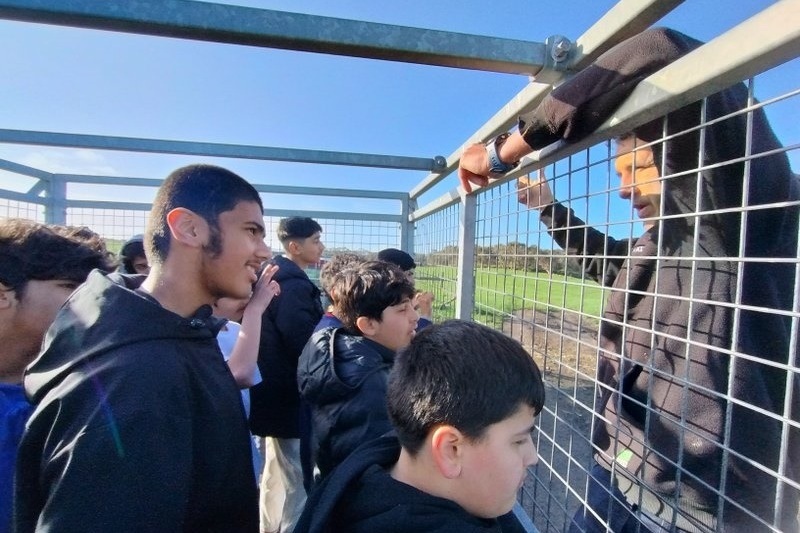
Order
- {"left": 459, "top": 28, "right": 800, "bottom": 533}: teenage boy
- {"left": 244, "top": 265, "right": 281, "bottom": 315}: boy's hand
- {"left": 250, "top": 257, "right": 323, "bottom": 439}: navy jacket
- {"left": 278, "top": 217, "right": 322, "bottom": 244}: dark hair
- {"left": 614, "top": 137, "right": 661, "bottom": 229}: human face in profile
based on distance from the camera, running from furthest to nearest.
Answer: {"left": 278, "top": 217, "right": 322, "bottom": 244}: dark hair
{"left": 250, "top": 257, "right": 323, "bottom": 439}: navy jacket
{"left": 244, "top": 265, "right": 281, "bottom": 315}: boy's hand
{"left": 614, "top": 137, "right": 661, "bottom": 229}: human face in profile
{"left": 459, "top": 28, "right": 800, "bottom": 533}: teenage boy

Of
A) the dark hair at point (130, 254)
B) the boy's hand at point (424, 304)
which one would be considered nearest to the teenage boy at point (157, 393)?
the boy's hand at point (424, 304)

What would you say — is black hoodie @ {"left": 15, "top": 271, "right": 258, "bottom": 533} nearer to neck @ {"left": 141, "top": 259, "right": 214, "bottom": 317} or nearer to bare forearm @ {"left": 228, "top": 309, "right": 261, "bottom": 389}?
neck @ {"left": 141, "top": 259, "right": 214, "bottom": 317}

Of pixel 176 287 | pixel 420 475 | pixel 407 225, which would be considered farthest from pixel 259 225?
pixel 407 225

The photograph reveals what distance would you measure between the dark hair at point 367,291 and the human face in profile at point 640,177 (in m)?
1.09

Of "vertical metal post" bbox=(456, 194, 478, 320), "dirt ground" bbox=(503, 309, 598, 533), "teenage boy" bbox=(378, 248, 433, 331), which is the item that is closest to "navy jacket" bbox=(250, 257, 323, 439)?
"teenage boy" bbox=(378, 248, 433, 331)

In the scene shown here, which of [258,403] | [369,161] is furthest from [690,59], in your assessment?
[258,403]

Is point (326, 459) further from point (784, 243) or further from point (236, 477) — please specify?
point (784, 243)

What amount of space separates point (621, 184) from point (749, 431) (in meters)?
0.59

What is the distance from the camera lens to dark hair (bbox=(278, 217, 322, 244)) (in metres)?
3.17

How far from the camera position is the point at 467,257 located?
190 centimetres

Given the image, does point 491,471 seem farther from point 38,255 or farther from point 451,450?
point 38,255

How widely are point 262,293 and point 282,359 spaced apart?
2.60 feet

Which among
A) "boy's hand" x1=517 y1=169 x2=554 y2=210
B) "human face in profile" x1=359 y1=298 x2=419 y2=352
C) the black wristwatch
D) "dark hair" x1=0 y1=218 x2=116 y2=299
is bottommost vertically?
"human face in profile" x1=359 y1=298 x2=419 y2=352

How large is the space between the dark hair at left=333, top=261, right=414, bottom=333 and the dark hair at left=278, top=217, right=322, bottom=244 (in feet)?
4.32
